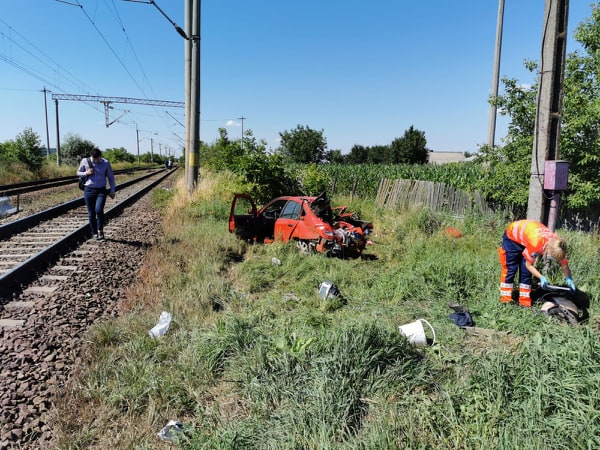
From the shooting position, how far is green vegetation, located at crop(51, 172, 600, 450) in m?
A: 2.58

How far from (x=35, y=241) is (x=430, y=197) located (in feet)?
37.0

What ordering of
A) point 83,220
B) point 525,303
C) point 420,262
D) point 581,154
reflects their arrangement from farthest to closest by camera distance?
point 83,220 → point 581,154 → point 420,262 → point 525,303

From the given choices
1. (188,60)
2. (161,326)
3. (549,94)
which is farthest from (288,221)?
(188,60)

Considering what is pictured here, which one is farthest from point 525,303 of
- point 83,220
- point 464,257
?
point 83,220

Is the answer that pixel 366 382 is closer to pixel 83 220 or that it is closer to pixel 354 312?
pixel 354 312

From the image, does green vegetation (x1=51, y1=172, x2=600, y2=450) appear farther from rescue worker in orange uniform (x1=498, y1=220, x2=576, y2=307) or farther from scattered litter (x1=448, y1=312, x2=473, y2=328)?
rescue worker in orange uniform (x1=498, y1=220, x2=576, y2=307)

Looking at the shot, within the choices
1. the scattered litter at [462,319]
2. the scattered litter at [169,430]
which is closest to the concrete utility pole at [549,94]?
the scattered litter at [462,319]

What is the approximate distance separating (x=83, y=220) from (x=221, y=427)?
9998 millimetres

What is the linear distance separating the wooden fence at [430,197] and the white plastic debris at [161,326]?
9621 mm

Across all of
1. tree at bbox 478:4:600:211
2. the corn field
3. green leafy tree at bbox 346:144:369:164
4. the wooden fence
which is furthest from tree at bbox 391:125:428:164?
tree at bbox 478:4:600:211

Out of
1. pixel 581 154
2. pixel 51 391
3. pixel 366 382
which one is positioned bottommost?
pixel 51 391

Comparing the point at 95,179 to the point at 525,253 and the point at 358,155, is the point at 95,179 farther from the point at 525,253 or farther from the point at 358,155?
the point at 358,155

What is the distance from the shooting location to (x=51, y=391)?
3.25 meters

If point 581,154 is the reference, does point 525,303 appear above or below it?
below
